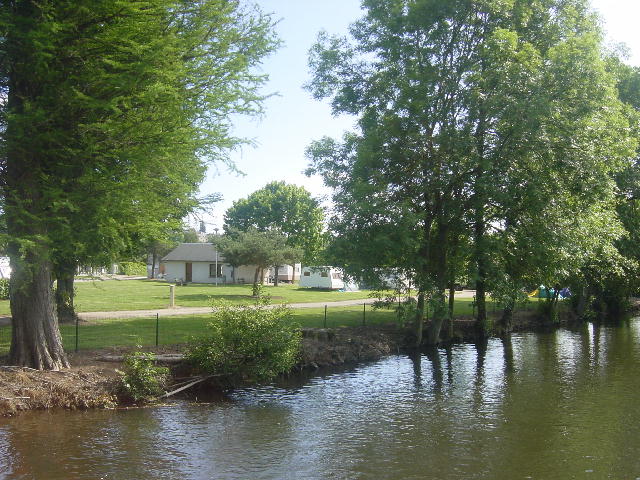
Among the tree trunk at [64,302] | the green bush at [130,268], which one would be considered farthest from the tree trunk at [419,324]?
the tree trunk at [64,302]

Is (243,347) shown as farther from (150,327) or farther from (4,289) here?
(4,289)

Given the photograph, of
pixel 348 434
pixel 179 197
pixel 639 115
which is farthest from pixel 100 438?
pixel 639 115

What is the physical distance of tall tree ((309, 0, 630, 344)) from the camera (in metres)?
21.0

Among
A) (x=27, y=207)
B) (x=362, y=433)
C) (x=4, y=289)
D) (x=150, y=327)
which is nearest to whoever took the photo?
(x=362, y=433)

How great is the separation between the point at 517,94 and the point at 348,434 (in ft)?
46.5

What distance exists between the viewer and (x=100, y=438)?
11.4 metres

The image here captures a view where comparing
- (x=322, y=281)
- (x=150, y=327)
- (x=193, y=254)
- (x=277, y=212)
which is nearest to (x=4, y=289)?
(x=150, y=327)

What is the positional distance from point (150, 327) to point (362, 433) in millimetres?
12192

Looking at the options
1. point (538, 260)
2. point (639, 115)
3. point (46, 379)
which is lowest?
point (46, 379)

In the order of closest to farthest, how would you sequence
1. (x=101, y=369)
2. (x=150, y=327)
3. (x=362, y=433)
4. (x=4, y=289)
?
(x=362, y=433)
(x=101, y=369)
(x=150, y=327)
(x=4, y=289)

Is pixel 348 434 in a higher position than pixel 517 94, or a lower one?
lower

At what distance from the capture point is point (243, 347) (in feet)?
51.4

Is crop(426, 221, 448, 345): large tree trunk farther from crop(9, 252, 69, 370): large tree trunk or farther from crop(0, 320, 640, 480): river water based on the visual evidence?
crop(9, 252, 69, 370): large tree trunk

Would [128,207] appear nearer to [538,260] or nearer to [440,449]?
[440,449]
